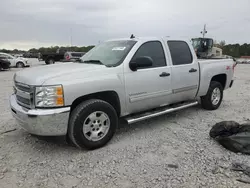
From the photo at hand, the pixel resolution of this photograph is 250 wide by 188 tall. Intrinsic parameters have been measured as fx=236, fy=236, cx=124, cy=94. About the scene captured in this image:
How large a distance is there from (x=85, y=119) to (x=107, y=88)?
62cm

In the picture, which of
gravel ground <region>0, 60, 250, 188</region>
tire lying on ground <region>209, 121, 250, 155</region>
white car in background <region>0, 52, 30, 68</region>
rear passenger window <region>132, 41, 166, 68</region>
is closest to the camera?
gravel ground <region>0, 60, 250, 188</region>

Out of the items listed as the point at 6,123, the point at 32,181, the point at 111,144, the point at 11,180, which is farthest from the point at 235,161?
the point at 6,123

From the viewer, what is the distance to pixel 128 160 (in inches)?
139

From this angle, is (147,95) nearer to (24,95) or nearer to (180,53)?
(180,53)

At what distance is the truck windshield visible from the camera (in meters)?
4.27

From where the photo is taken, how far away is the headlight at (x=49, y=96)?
3348 mm

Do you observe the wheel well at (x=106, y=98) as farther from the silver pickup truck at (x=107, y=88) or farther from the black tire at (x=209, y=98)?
the black tire at (x=209, y=98)

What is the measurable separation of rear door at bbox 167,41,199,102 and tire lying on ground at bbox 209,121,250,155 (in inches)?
47.0

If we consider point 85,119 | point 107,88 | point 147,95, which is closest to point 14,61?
point 147,95

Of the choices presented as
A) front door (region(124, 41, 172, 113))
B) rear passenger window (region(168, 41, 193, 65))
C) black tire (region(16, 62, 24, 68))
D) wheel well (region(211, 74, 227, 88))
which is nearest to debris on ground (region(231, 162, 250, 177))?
front door (region(124, 41, 172, 113))

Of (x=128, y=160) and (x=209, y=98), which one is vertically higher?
(x=209, y=98)

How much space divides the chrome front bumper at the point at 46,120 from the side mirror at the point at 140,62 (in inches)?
54.4

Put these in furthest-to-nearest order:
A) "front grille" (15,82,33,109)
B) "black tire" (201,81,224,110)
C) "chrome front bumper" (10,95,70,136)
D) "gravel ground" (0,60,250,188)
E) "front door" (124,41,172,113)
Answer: "black tire" (201,81,224,110) < "front door" (124,41,172,113) < "front grille" (15,82,33,109) < "chrome front bumper" (10,95,70,136) < "gravel ground" (0,60,250,188)

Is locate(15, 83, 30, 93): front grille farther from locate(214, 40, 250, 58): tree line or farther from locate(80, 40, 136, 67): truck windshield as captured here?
locate(214, 40, 250, 58): tree line
